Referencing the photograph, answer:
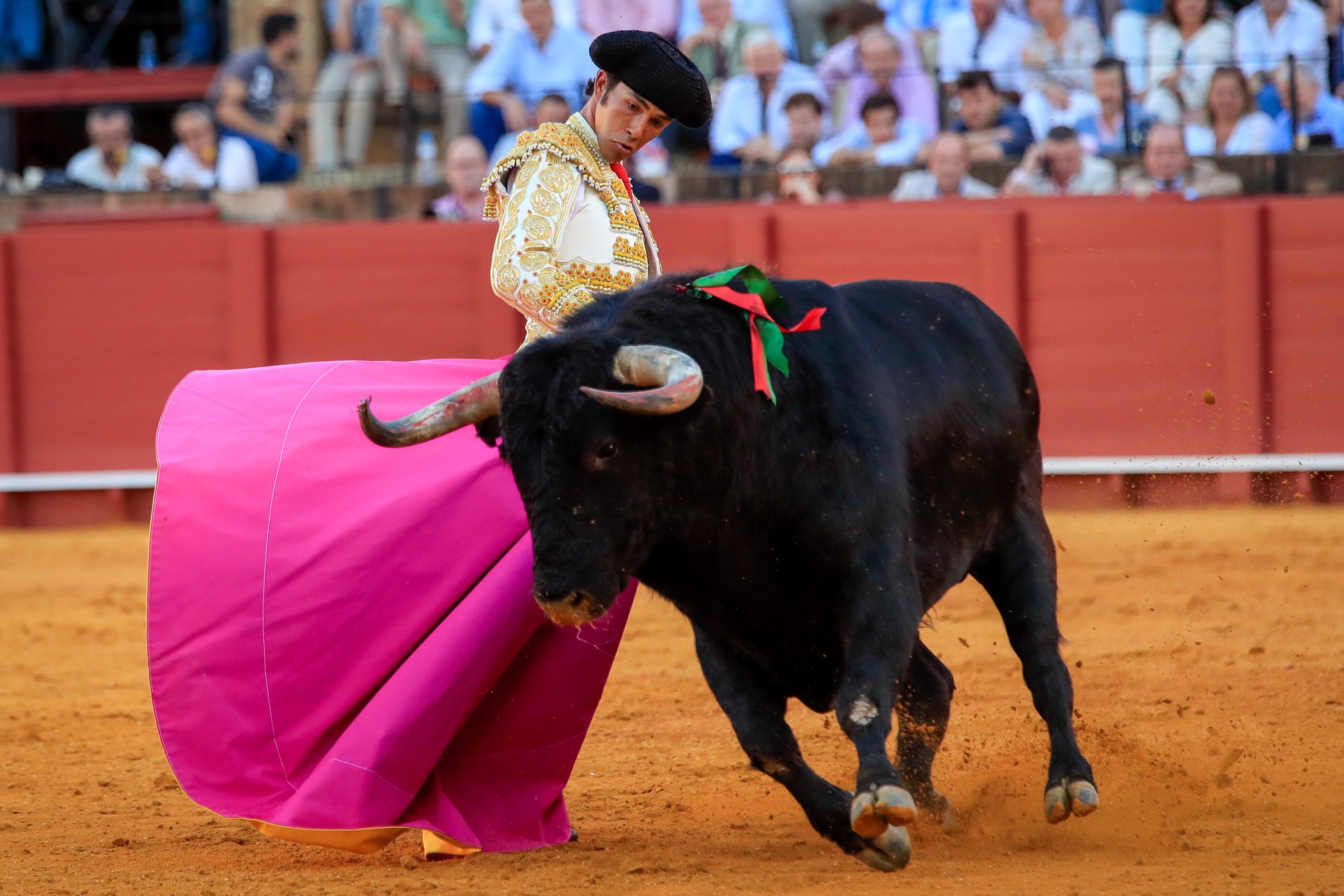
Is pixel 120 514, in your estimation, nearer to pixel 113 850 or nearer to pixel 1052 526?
pixel 1052 526

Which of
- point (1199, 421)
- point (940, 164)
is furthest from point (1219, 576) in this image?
point (940, 164)

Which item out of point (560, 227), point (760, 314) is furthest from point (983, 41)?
point (760, 314)

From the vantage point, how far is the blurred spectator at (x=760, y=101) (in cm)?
770

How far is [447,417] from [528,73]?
6.08 m

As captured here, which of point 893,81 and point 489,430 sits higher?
point 893,81

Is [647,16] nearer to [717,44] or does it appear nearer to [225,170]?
[717,44]

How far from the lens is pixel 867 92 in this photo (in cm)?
764

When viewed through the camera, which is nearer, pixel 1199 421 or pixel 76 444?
pixel 1199 421

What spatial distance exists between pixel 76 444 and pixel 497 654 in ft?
19.4

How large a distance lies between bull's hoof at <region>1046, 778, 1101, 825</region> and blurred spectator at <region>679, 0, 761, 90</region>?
5655 millimetres

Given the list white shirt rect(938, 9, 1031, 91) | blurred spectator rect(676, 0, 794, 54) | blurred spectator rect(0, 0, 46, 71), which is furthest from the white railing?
blurred spectator rect(0, 0, 46, 71)

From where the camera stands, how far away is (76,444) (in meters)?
7.97

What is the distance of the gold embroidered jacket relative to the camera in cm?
→ 263

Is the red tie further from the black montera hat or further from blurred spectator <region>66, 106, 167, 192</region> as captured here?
blurred spectator <region>66, 106, 167, 192</region>
